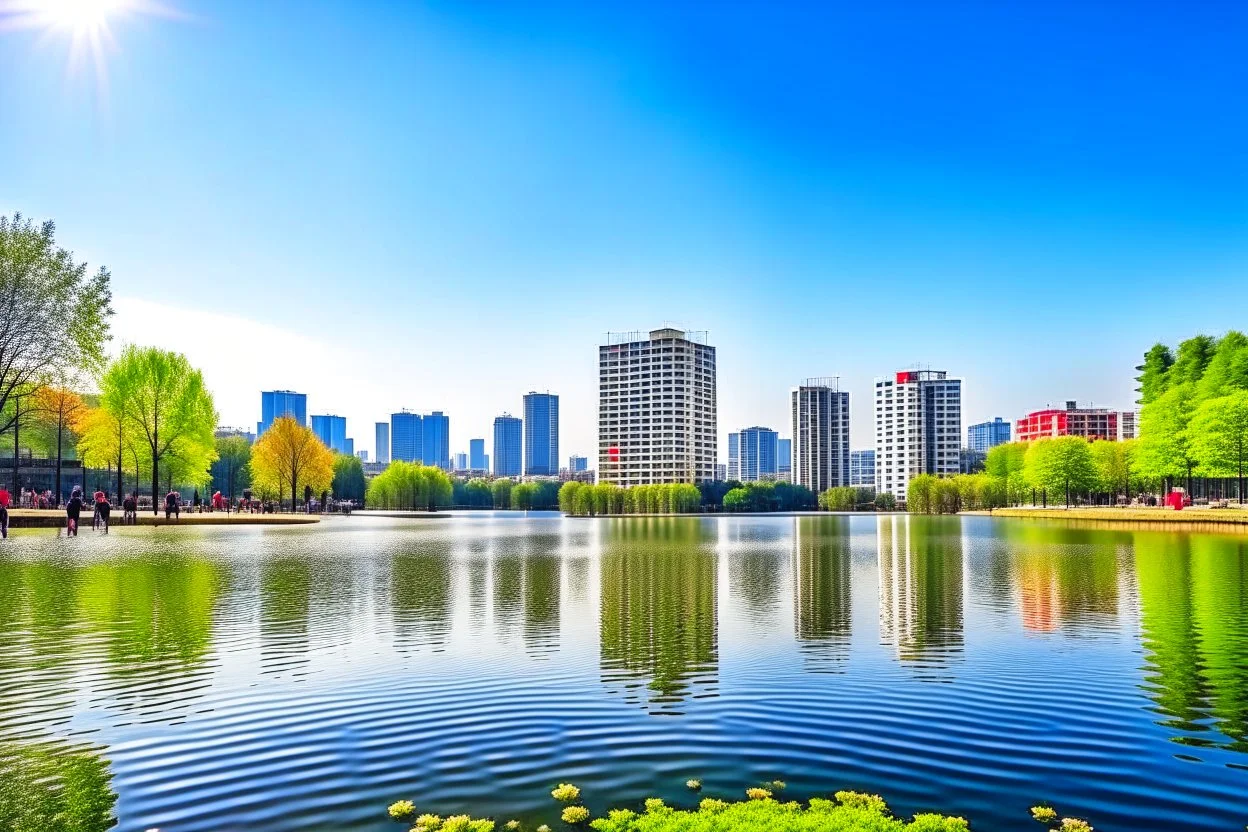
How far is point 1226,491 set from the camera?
126562mm

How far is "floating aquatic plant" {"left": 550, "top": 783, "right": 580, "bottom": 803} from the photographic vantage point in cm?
1229

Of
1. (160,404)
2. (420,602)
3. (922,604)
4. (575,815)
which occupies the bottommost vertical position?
(922,604)

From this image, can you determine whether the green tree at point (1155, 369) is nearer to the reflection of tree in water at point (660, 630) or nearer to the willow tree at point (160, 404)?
the reflection of tree in water at point (660, 630)

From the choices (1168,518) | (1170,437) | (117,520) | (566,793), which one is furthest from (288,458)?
(1170,437)

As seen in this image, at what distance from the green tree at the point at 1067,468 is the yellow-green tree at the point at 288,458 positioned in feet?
418

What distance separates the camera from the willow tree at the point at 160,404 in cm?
8762

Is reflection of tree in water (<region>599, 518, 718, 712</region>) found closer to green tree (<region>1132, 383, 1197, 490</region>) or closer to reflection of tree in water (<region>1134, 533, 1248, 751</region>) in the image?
reflection of tree in water (<region>1134, 533, 1248, 751</region>)

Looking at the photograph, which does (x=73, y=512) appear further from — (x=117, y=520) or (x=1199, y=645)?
(x=1199, y=645)

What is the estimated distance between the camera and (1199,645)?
24094mm

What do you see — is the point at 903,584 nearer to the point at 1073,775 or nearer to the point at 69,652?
the point at 1073,775

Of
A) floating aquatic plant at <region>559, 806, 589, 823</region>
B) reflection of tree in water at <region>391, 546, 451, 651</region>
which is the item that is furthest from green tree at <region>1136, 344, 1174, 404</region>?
floating aquatic plant at <region>559, 806, 589, 823</region>

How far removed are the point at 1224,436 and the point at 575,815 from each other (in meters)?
113

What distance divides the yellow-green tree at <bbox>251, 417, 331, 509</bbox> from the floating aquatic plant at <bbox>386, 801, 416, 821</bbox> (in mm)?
116162

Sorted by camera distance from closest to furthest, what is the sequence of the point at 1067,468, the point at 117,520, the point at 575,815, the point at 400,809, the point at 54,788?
the point at 575,815
the point at 400,809
the point at 54,788
the point at 117,520
the point at 1067,468
